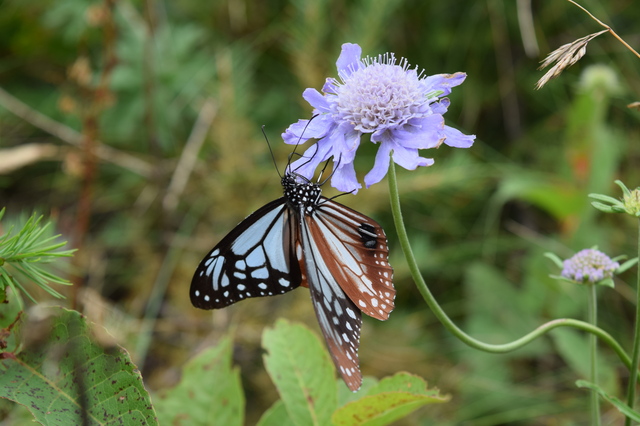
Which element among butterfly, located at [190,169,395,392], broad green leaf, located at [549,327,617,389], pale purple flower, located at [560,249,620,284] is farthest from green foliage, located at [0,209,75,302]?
broad green leaf, located at [549,327,617,389]

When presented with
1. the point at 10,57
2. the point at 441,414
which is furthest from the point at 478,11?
the point at 10,57

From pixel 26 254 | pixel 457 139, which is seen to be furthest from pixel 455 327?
pixel 26 254

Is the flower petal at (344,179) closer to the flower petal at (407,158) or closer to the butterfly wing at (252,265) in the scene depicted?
the flower petal at (407,158)

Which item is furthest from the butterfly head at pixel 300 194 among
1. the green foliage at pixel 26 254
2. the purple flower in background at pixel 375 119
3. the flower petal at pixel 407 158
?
the green foliage at pixel 26 254

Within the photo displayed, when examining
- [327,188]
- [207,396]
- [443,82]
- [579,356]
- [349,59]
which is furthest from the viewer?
[327,188]

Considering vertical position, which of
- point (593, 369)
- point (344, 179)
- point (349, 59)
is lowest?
point (593, 369)

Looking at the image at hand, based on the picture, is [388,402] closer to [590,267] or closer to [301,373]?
[301,373]
